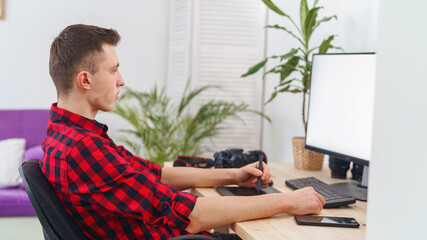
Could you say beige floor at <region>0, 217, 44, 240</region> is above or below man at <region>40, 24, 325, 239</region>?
below

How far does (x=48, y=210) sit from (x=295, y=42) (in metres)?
2.25

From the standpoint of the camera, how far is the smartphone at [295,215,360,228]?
58.3 inches

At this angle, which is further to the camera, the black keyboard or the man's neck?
the black keyboard

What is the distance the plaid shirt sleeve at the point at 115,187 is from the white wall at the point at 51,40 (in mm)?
3001

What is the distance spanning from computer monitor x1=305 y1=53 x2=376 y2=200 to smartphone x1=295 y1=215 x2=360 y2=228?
350 millimetres

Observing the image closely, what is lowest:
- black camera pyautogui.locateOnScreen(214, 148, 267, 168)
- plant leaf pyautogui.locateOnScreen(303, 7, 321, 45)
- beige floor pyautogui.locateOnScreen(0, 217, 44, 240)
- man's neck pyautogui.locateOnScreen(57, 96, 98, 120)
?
beige floor pyautogui.locateOnScreen(0, 217, 44, 240)

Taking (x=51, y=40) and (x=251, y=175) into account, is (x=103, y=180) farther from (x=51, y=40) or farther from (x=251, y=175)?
(x=51, y=40)

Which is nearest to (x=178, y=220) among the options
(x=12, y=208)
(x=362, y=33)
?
(x=362, y=33)

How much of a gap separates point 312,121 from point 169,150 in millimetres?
1881

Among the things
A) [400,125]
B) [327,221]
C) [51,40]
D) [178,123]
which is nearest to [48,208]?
[327,221]

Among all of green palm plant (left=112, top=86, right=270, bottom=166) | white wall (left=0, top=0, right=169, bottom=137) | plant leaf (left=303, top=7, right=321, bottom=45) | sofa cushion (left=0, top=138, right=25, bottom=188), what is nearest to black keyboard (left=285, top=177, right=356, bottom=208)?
plant leaf (left=303, top=7, right=321, bottom=45)

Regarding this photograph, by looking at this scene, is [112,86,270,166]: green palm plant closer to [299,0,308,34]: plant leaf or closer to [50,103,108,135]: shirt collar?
[299,0,308,34]: plant leaf

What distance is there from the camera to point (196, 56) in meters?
3.78

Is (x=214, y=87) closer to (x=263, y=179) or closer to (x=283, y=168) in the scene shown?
(x=283, y=168)
